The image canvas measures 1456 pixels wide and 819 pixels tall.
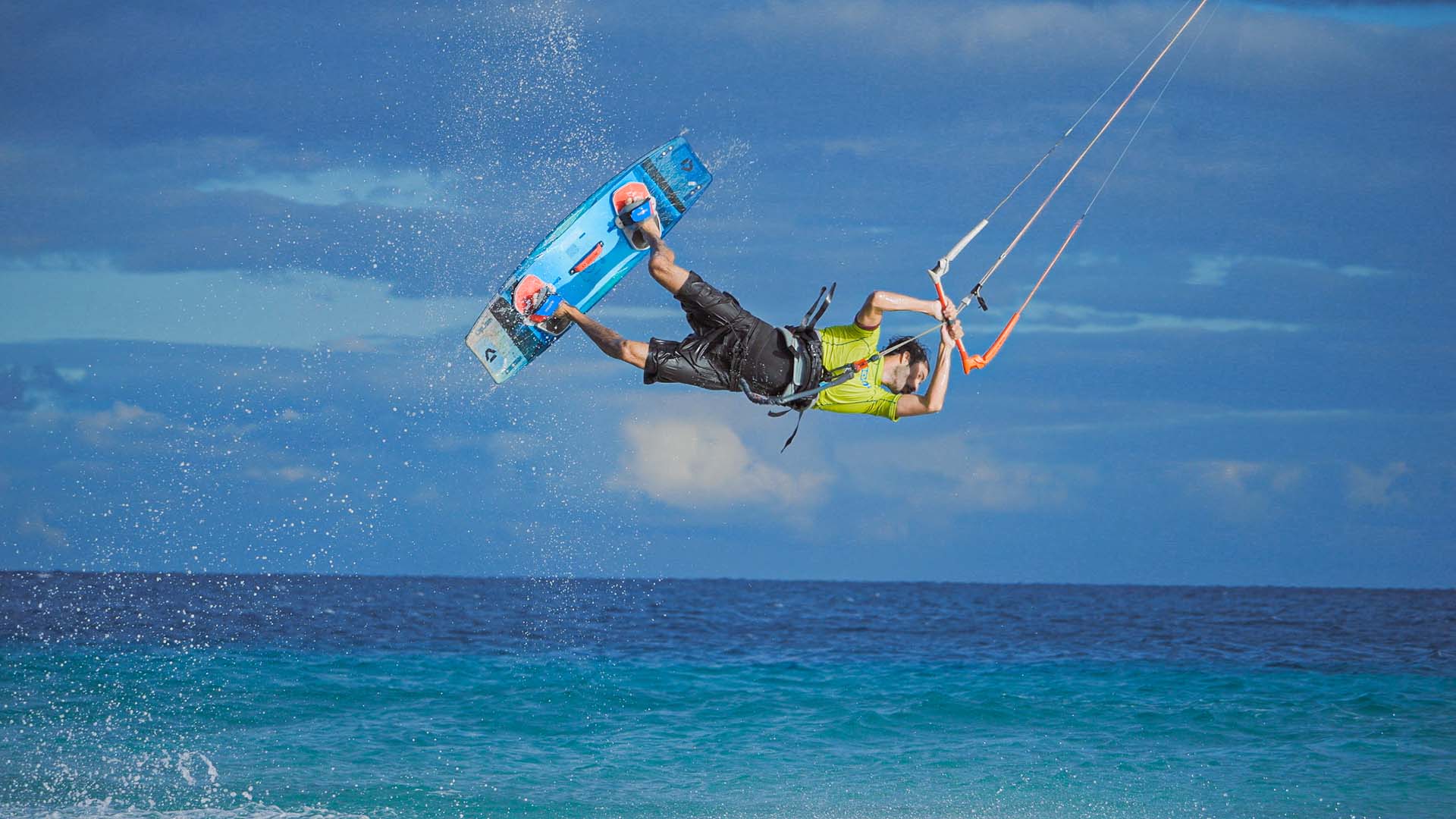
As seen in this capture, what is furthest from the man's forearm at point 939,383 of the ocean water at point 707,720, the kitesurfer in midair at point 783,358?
the ocean water at point 707,720

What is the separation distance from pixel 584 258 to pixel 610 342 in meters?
1.27

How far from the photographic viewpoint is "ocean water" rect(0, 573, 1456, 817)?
47.9ft

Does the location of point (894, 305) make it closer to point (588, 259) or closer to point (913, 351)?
point (913, 351)

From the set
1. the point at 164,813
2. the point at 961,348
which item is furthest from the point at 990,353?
the point at 164,813

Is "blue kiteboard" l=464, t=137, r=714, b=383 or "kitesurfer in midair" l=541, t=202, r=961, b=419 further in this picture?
"blue kiteboard" l=464, t=137, r=714, b=383

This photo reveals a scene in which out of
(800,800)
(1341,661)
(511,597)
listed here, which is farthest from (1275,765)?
(511,597)

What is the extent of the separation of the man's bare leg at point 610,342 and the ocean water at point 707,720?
256 inches

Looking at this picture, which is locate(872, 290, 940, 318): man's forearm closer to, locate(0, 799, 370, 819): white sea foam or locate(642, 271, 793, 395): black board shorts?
locate(642, 271, 793, 395): black board shorts

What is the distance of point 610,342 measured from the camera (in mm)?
9234

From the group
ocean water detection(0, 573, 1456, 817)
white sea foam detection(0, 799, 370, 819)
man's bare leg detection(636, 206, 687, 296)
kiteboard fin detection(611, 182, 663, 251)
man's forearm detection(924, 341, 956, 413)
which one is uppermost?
kiteboard fin detection(611, 182, 663, 251)

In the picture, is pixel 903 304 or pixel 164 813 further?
pixel 164 813

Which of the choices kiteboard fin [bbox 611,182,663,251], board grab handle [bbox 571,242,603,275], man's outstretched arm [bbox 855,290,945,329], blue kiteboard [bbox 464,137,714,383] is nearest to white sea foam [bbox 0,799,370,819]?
blue kiteboard [bbox 464,137,714,383]

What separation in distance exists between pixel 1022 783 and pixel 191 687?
13546 millimetres

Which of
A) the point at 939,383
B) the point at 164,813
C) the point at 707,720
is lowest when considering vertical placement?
the point at 164,813
